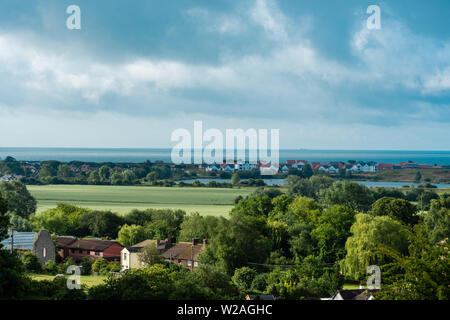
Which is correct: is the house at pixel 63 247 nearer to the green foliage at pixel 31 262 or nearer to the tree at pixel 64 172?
the green foliage at pixel 31 262

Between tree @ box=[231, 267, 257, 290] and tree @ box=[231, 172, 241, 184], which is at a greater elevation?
tree @ box=[231, 172, 241, 184]

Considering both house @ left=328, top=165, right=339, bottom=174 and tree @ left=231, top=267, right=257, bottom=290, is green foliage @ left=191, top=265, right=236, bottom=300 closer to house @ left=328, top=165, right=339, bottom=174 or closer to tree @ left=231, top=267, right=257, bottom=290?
tree @ left=231, top=267, right=257, bottom=290

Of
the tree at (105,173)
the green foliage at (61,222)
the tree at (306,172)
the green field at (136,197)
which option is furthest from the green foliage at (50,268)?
the tree at (306,172)

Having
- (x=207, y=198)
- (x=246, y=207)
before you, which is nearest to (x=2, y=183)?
(x=207, y=198)

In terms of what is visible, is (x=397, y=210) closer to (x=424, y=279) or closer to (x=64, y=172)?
→ (x=424, y=279)

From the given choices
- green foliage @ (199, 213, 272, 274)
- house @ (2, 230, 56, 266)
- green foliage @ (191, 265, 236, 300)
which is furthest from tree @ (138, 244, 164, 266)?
green foliage @ (191, 265, 236, 300)

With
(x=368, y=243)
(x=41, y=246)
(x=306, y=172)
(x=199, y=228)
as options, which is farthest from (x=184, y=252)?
(x=306, y=172)
